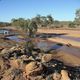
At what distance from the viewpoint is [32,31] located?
64.6 meters

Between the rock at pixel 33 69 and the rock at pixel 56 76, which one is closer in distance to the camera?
the rock at pixel 56 76

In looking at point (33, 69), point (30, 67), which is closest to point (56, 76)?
point (33, 69)

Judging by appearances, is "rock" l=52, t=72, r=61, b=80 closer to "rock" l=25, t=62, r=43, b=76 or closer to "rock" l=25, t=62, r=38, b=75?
"rock" l=25, t=62, r=43, b=76

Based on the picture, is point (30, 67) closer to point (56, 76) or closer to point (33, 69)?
point (33, 69)

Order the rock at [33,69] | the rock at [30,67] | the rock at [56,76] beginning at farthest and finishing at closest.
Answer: the rock at [30,67]
the rock at [33,69]
the rock at [56,76]

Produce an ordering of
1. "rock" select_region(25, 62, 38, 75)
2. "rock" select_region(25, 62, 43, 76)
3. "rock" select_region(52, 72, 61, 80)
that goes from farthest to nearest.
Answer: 1. "rock" select_region(25, 62, 38, 75)
2. "rock" select_region(25, 62, 43, 76)
3. "rock" select_region(52, 72, 61, 80)

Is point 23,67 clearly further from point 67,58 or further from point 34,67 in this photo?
point 67,58

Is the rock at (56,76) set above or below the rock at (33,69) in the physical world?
below

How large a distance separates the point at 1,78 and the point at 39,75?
329cm

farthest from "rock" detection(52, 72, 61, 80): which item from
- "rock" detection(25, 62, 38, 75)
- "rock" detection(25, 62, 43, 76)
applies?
"rock" detection(25, 62, 38, 75)

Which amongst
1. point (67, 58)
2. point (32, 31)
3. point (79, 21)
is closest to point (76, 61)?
point (67, 58)

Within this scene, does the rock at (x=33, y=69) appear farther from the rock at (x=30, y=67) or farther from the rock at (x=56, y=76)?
the rock at (x=56, y=76)

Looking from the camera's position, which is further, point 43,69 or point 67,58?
point 67,58

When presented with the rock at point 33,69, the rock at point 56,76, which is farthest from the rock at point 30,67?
the rock at point 56,76
